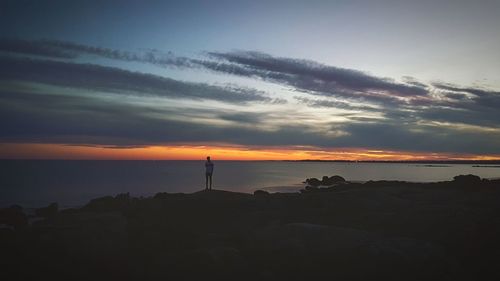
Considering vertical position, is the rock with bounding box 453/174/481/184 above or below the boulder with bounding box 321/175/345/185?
above

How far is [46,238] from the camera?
15844 mm

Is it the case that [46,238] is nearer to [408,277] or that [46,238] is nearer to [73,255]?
[73,255]

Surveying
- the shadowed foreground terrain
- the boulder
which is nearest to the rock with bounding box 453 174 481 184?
the shadowed foreground terrain

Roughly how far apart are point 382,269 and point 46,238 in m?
13.8

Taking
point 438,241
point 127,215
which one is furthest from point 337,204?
point 127,215

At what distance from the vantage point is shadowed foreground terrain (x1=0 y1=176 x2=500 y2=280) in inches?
539

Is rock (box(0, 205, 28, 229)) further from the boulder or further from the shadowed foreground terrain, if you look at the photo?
the boulder

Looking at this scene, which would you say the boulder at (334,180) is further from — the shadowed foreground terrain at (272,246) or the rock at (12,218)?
the rock at (12,218)

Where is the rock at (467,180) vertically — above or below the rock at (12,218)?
above

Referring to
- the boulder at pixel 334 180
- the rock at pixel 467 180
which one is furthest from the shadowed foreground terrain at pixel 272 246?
the boulder at pixel 334 180

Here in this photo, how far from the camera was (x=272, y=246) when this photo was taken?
50.7 ft

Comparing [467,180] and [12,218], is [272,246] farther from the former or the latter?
[467,180]

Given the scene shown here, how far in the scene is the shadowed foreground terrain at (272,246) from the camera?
1368 centimetres

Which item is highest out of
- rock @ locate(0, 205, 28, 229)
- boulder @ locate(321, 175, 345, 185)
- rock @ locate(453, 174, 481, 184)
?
rock @ locate(453, 174, 481, 184)
